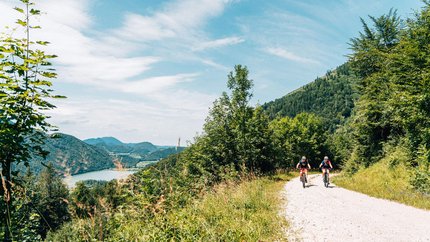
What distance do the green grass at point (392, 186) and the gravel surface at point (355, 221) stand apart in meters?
0.82

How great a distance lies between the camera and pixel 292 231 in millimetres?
7859

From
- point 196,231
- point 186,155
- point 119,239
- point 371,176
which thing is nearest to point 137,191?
point 119,239

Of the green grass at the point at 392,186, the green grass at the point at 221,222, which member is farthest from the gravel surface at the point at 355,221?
the green grass at the point at 392,186

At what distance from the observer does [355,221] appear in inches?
355

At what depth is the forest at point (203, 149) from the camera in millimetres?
4270

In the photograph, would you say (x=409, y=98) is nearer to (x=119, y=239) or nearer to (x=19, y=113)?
(x=119, y=239)

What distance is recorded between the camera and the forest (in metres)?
4.27

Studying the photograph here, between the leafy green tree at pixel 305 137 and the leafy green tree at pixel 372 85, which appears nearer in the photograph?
the leafy green tree at pixel 372 85

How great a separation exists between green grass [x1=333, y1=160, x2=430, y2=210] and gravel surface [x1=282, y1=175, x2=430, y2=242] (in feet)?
2.69

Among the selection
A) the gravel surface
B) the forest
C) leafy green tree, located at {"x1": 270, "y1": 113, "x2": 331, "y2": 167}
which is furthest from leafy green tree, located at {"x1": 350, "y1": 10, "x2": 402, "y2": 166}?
leafy green tree, located at {"x1": 270, "y1": 113, "x2": 331, "y2": 167}

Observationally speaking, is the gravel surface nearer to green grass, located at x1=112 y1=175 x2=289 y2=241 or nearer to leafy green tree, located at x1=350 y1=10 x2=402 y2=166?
green grass, located at x1=112 y1=175 x2=289 y2=241

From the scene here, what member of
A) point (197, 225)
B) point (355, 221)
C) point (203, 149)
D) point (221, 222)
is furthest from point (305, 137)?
point (197, 225)

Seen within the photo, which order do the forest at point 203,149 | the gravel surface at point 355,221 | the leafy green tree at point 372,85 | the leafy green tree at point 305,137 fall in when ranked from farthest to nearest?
the leafy green tree at point 305,137 → the leafy green tree at point 372,85 → the gravel surface at point 355,221 → the forest at point 203,149

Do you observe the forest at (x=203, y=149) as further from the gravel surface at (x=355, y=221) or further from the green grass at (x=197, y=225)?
the gravel surface at (x=355, y=221)
